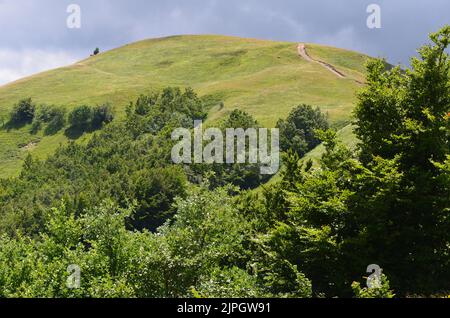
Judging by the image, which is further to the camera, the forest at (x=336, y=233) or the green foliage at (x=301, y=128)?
the green foliage at (x=301, y=128)

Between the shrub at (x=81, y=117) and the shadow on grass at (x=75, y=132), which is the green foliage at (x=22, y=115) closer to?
the shrub at (x=81, y=117)

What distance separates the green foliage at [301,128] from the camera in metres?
131

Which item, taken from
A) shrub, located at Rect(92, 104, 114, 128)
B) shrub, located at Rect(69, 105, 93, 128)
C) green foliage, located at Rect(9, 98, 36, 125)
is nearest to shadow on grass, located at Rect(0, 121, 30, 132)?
green foliage, located at Rect(9, 98, 36, 125)

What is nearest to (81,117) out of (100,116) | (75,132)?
(75,132)

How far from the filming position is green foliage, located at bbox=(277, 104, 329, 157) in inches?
5167

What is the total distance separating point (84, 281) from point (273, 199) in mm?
20131

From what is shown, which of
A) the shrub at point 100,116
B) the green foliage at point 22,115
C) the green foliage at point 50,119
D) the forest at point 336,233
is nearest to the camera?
the forest at point 336,233

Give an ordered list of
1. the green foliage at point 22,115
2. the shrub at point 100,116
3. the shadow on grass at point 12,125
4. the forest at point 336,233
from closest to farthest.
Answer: the forest at point 336,233 → the shrub at point 100,116 → the shadow on grass at point 12,125 → the green foliage at point 22,115

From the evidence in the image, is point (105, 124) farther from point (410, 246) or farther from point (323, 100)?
Result: point (410, 246)

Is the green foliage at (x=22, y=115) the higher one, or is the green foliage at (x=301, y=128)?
the green foliage at (x=22, y=115)

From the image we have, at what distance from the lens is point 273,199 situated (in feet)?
147

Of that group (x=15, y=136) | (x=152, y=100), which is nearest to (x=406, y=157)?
(x=152, y=100)

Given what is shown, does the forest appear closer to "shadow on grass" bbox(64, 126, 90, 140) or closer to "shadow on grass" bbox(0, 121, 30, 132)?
"shadow on grass" bbox(64, 126, 90, 140)

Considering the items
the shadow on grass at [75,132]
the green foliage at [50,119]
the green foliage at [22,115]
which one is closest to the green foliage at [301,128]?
the shadow on grass at [75,132]
